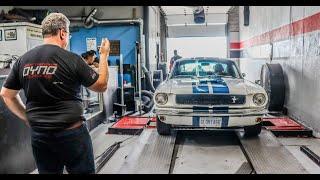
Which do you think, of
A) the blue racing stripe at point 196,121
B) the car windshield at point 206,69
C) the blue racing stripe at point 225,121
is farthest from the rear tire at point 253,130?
the car windshield at point 206,69

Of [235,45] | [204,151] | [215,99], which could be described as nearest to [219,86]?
[215,99]

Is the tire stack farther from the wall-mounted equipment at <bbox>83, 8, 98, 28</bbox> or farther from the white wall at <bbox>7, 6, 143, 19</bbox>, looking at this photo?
the wall-mounted equipment at <bbox>83, 8, 98, 28</bbox>

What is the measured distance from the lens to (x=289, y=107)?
8070mm

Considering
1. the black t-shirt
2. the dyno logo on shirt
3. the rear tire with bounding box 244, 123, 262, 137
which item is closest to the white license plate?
the rear tire with bounding box 244, 123, 262, 137

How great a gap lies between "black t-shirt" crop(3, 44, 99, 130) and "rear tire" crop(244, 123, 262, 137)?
380 cm

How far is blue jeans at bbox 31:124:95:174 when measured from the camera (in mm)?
2346

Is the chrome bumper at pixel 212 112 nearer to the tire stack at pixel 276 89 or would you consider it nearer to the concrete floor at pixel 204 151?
the concrete floor at pixel 204 151

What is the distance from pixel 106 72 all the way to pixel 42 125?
0.55m

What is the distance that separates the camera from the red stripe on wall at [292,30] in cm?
638

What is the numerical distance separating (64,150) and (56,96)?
36cm

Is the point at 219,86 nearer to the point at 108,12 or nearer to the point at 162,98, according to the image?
the point at 162,98

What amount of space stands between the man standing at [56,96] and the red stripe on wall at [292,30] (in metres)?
5.06

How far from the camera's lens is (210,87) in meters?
5.45
